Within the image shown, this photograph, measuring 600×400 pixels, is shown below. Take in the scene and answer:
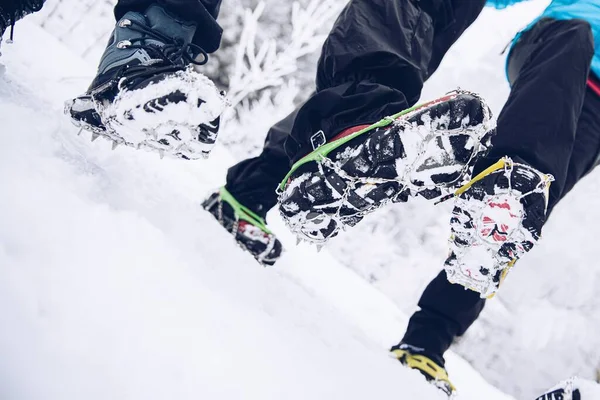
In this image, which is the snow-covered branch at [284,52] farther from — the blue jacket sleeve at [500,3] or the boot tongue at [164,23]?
the boot tongue at [164,23]

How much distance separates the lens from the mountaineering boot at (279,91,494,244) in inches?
25.1

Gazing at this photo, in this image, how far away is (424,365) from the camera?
Answer: 2.94ft

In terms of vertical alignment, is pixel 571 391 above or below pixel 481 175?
below

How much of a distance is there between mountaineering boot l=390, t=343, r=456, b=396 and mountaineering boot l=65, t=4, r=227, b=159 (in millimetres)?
574

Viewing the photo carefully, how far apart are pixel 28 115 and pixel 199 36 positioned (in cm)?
39

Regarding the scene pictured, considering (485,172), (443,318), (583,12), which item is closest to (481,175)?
(485,172)

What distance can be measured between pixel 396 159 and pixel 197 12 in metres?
0.56

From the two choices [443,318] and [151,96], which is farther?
[443,318]

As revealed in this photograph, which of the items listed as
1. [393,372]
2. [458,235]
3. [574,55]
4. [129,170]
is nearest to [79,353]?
[393,372]

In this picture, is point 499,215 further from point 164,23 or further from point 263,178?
point 164,23

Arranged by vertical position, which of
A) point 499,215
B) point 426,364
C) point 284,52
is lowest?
point 284,52

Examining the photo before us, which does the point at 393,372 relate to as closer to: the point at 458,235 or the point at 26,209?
the point at 458,235

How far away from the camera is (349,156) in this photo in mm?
657

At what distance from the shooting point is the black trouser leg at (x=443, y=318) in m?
0.95
